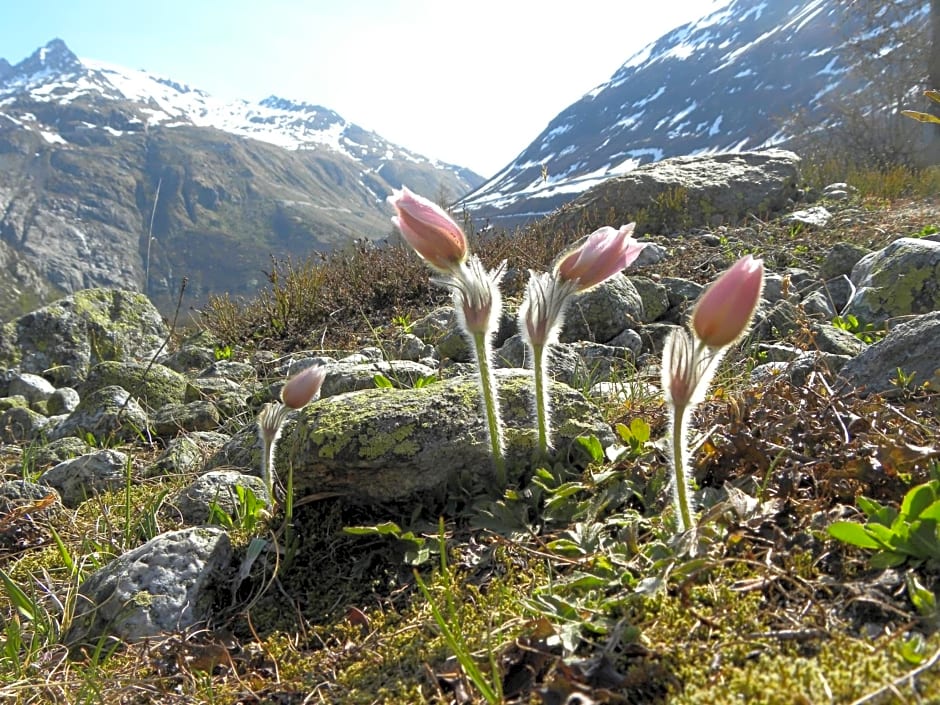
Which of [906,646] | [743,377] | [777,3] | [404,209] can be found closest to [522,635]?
[906,646]

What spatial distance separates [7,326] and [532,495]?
290 inches

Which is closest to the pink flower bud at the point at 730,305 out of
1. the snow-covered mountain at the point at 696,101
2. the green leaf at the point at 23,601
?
the green leaf at the point at 23,601

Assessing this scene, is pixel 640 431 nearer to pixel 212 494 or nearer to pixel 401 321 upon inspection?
pixel 212 494

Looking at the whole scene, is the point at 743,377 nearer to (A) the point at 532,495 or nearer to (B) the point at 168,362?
(A) the point at 532,495

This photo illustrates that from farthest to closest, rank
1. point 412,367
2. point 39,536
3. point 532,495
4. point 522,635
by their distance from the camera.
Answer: point 412,367 → point 39,536 → point 532,495 → point 522,635

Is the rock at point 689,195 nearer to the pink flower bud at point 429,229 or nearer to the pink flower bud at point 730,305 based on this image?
the pink flower bud at point 429,229

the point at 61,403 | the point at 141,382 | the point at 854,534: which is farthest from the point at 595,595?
the point at 61,403

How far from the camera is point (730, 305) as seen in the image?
1337 mm

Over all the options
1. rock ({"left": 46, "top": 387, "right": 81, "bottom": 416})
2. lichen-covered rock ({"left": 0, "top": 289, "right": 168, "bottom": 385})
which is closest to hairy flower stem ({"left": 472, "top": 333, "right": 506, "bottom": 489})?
rock ({"left": 46, "top": 387, "right": 81, "bottom": 416})

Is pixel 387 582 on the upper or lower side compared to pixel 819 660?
lower

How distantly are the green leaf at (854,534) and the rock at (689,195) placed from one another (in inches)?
281

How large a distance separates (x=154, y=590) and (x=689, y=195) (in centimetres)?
810

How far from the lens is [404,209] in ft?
5.79

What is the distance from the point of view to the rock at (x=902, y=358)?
2.21 metres
